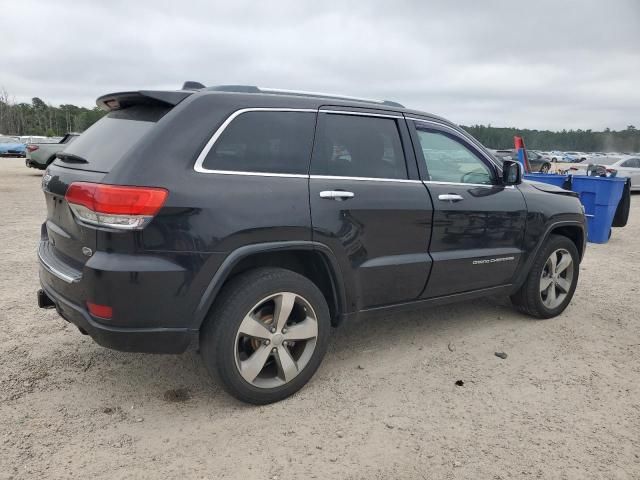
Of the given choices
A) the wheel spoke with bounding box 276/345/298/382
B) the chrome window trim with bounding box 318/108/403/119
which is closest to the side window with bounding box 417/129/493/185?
the chrome window trim with bounding box 318/108/403/119

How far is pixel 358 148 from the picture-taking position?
3.47m

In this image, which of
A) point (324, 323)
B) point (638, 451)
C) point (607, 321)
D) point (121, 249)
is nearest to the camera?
point (121, 249)

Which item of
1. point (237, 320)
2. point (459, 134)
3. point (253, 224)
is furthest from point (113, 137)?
point (459, 134)

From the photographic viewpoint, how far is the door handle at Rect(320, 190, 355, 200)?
3158 mm

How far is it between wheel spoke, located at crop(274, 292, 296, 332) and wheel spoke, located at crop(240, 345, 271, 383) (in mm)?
155

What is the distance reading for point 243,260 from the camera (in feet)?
9.71

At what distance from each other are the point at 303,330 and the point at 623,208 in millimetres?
7581

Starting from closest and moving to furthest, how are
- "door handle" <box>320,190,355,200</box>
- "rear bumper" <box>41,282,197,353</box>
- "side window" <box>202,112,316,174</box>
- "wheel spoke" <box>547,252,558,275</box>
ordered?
1. "rear bumper" <box>41,282,197,353</box>
2. "side window" <box>202,112,316,174</box>
3. "door handle" <box>320,190,355,200</box>
4. "wheel spoke" <box>547,252,558,275</box>

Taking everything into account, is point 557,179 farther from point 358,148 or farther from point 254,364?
point 254,364

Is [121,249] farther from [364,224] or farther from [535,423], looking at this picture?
[535,423]

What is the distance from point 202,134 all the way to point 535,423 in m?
2.50

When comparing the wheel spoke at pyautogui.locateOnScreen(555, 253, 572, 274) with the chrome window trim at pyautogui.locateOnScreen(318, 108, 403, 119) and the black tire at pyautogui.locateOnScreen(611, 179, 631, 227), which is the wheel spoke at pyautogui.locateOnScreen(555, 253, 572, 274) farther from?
the black tire at pyautogui.locateOnScreen(611, 179, 631, 227)

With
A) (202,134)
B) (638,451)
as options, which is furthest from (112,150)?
(638,451)

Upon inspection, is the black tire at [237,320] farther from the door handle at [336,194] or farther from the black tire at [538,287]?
the black tire at [538,287]
